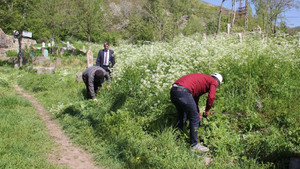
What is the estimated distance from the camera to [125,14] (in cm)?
5988

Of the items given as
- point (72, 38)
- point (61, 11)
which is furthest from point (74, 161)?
point (72, 38)

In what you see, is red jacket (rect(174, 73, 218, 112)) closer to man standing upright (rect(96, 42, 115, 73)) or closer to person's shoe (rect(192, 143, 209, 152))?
person's shoe (rect(192, 143, 209, 152))

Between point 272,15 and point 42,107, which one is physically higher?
point 272,15

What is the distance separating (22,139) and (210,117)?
3.92 meters

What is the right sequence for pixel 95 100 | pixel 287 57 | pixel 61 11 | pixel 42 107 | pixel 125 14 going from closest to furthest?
pixel 287 57 < pixel 95 100 < pixel 42 107 < pixel 61 11 < pixel 125 14

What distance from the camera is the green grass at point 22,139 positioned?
401cm

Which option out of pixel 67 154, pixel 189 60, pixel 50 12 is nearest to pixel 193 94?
pixel 189 60

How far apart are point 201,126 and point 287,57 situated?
346 cm

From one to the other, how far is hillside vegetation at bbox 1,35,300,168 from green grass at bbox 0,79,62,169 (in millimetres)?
661

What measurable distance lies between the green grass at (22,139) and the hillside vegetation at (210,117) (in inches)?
26.0

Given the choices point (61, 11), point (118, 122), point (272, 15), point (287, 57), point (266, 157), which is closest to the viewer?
point (266, 157)

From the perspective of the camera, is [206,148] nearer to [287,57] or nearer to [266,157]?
[266,157]

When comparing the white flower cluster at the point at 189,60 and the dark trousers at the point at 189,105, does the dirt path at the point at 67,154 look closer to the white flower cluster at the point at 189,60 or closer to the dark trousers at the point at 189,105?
the dark trousers at the point at 189,105

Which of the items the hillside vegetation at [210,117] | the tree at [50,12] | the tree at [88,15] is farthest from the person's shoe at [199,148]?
the tree at [88,15]
